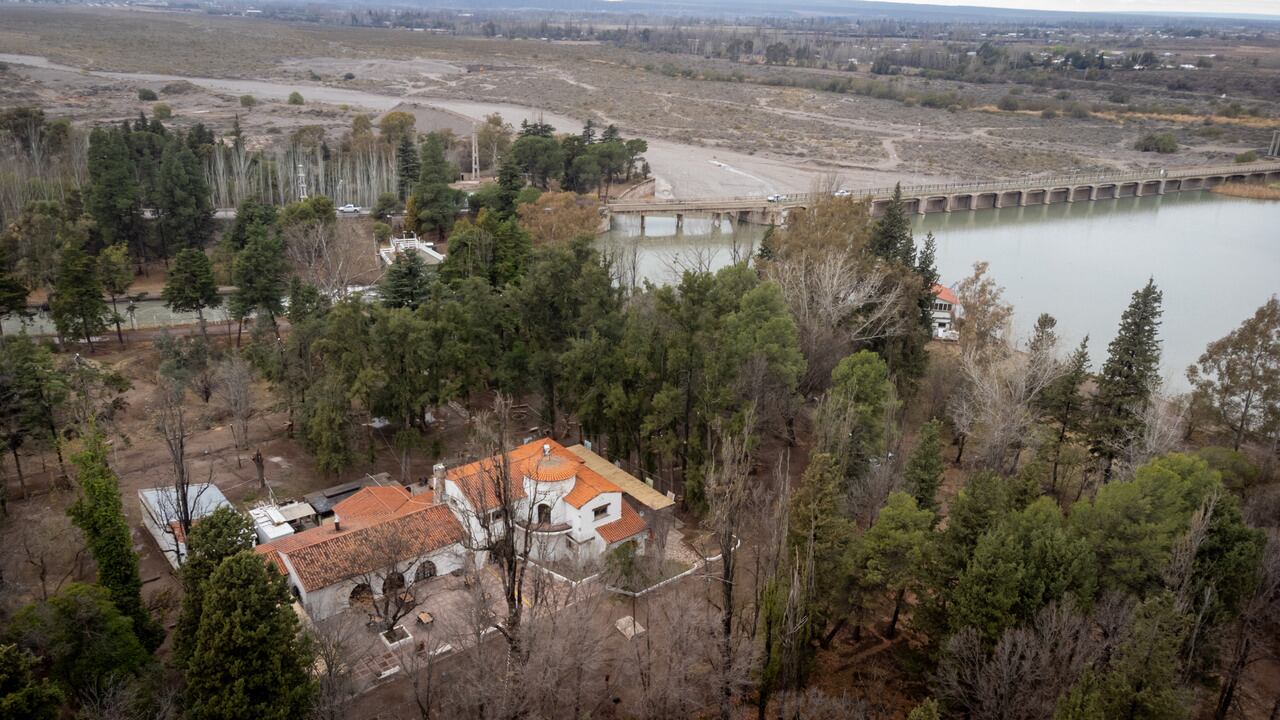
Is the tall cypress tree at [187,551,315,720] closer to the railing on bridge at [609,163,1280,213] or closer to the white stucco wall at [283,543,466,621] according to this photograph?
the white stucco wall at [283,543,466,621]

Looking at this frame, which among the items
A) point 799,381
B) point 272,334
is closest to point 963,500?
point 799,381

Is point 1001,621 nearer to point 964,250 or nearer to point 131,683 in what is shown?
point 131,683

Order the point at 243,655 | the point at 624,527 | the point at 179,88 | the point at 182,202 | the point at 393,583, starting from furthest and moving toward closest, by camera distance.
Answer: the point at 179,88 → the point at 182,202 → the point at 624,527 → the point at 393,583 → the point at 243,655

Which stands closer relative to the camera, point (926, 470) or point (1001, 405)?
point (926, 470)

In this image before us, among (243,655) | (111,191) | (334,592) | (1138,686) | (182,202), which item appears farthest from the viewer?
(182,202)

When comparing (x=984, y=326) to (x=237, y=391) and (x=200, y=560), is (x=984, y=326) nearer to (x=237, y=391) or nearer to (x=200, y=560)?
(x=237, y=391)

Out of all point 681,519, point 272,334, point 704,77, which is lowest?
point 681,519

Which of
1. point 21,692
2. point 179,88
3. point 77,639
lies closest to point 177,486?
point 77,639
